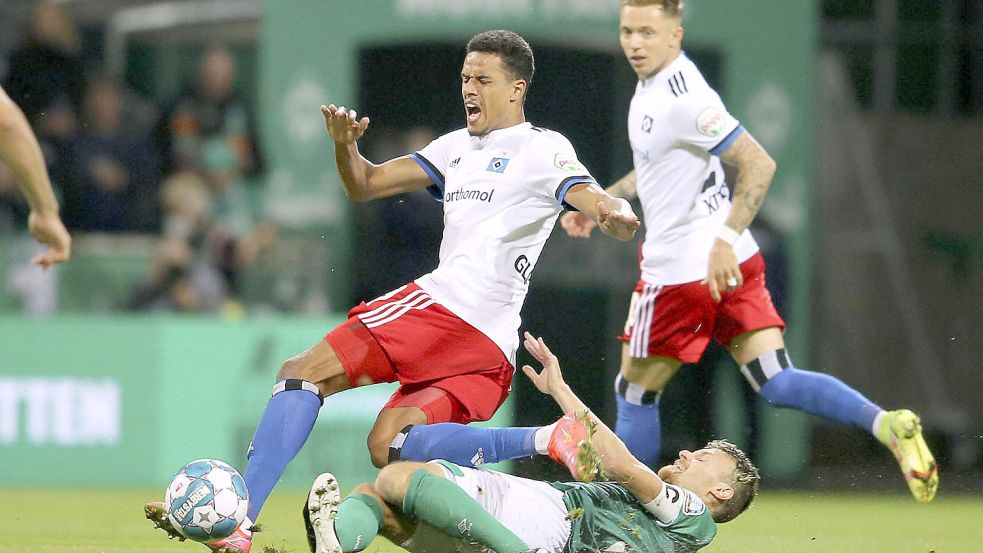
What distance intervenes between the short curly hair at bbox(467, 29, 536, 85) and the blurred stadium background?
424 centimetres

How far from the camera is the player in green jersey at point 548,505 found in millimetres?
5191

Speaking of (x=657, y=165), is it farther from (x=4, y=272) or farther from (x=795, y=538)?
(x=4, y=272)

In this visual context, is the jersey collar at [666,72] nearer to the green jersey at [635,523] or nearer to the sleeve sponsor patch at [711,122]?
the sleeve sponsor patch at [711,122]

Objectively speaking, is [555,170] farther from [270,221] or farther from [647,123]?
[270,221]

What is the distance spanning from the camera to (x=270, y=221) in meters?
11.3

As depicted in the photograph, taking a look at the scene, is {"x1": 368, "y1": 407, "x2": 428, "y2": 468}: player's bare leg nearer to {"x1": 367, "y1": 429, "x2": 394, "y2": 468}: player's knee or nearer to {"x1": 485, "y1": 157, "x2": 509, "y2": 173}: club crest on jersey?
{"x1": 367, "y1": 429, "x2": 394, "y2": 468}: player's knee

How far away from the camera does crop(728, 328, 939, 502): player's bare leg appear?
6.66 m

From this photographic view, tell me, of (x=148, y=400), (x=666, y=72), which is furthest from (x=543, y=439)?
(x=148, y=400)

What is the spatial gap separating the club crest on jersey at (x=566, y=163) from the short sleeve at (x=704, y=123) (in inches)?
43.4

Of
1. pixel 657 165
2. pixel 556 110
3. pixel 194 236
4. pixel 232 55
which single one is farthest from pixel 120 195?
pixel 657 165

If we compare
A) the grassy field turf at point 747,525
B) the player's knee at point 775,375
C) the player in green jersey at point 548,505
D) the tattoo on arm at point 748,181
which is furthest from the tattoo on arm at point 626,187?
the player in green jersey at point 548,505

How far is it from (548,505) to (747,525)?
295 cm

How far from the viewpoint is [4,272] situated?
10.8m

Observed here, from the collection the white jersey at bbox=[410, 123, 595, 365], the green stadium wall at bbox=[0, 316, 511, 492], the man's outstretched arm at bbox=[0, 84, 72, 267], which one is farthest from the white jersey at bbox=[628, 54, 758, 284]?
the green stadium wall at bbox=[0, 316, 511, 492]
